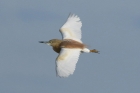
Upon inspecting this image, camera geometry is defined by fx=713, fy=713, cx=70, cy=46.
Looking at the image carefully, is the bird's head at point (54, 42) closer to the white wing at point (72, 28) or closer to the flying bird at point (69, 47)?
the flying bird at point (69, 47)

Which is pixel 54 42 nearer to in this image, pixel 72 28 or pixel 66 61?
pixel 66 61

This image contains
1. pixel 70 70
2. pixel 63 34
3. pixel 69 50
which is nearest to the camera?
pixel 70 70

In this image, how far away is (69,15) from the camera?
51938 mm

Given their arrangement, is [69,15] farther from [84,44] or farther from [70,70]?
[70,70]

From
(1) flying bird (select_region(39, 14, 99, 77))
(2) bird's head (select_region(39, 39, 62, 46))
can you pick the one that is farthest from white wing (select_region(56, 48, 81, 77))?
(2) bird's head (select_region(39, 39, 62, 46))

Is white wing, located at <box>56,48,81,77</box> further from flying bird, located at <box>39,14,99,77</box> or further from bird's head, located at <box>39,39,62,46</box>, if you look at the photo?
bird's head, located at <box>39,39,62,46</box>

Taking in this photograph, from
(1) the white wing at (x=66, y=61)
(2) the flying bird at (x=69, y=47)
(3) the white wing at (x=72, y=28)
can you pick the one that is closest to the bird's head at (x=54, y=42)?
(2) the flying bird at (x=69, y=47)

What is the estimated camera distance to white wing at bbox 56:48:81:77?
41531 mm

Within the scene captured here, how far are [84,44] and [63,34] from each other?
3686 mm

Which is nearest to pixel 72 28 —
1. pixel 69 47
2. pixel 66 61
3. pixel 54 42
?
pixel 54 42

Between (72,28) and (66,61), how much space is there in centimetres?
728

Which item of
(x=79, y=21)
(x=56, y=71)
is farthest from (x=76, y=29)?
(x=56, y=71)

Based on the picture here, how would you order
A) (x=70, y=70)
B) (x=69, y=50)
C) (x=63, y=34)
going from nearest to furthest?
1. (x=70, y=70)
2. (x=69, y=50)
3. (x=63, y=34)

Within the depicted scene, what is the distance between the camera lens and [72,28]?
5041cm
